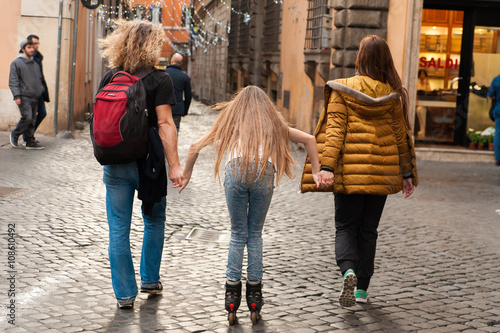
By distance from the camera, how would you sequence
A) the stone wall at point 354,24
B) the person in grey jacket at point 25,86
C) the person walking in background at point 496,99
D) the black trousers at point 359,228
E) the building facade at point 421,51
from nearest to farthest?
the black trousers at point 359,228 < the person in grey jacket at point 25,86 < the person walking in background at point 496,99 < the stone wall at point 354,24 < the building facade at point 421,51

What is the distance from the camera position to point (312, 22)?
54.7 feet

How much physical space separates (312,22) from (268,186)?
12745mm

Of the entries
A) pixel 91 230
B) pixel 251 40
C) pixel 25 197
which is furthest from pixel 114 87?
pixel 251 40

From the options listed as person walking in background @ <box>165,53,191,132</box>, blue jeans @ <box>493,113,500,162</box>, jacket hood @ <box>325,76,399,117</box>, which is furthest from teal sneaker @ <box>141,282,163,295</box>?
blue jeans @ <box>493,113,500,162</box>

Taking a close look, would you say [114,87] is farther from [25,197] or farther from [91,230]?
[25,197]

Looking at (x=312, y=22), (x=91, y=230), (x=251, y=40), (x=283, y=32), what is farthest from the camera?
(x=251, y=40)

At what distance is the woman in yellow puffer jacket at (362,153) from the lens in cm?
480

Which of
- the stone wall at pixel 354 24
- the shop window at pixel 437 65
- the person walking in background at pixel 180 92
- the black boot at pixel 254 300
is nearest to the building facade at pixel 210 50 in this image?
the shop window at pixel 437 65

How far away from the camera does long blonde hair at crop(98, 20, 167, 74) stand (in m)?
4.64

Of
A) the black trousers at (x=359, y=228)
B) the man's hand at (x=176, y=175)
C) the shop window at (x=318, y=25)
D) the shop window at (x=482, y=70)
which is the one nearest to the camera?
the man's hand at (x=176, y=175)

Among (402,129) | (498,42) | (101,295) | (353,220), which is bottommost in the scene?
(101,295)

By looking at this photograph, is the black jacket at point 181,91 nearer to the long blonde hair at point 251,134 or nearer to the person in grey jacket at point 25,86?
the person in grey jacket at point 25,86

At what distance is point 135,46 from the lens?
4.65 m

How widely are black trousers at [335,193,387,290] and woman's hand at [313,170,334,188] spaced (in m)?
0.24
